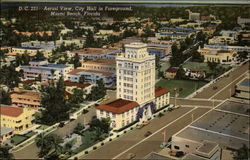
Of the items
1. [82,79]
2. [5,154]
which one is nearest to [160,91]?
[82,79]

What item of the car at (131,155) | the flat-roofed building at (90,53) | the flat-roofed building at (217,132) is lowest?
the car at (131,155)

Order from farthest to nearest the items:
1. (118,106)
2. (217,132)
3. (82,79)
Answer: (82,79), (118,106), (217,132)

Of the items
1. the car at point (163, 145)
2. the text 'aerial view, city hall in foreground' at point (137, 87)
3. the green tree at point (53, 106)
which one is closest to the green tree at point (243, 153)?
the text 'aerial view, city hall in foreground' at point (137, 87)

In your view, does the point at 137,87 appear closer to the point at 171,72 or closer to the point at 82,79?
the point at 171,72

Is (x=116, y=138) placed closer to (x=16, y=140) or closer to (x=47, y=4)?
(x=16, y=140)

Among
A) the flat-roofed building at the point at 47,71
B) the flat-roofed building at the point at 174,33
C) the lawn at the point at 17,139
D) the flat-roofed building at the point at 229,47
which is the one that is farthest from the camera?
the flat-roofed building at the point at 47,71

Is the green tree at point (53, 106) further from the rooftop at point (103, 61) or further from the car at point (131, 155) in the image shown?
the car at point (131, 155)

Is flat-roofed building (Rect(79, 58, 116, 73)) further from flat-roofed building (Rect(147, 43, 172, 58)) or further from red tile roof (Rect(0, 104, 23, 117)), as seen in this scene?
red tile roof (Rect(0, 104, 23, 117))
